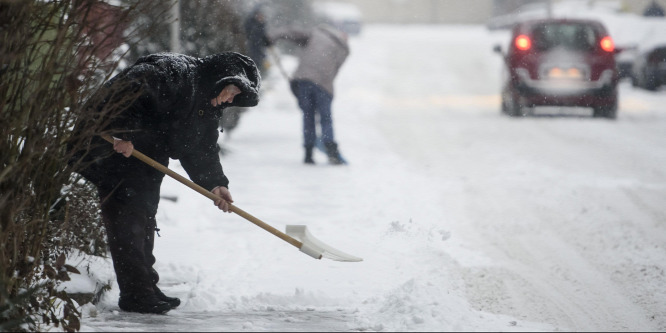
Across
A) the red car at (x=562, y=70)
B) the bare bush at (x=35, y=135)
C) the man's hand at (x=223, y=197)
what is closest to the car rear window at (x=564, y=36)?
the red car at (x=562, y=70)

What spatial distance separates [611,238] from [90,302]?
3.76 metres

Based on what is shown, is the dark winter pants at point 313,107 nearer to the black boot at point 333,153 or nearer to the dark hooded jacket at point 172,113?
the black boot at point 333,153

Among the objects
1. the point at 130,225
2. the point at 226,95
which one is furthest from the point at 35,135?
the point at 226,95

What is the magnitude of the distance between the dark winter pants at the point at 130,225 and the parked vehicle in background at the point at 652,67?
16.2 meters

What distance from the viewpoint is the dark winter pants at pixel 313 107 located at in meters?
10.4

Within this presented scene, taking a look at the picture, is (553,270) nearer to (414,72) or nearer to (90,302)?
(90,302)

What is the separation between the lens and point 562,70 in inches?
592

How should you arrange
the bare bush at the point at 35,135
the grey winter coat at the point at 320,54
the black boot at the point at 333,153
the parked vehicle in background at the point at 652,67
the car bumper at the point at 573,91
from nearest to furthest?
1. the bare bush at the point at 35,135
2. the grey winter coat at the point at 320,54
3. the black boot at the point at 333,153
4. the car bumper at the point at 573,91
5. the parked vehicle in background at the point at 652,67

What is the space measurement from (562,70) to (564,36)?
833 millimetres

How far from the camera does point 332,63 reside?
1041 centimetres

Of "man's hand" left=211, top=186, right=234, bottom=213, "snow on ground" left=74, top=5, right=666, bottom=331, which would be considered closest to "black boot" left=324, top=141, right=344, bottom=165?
"snow on ground" left=74, top=5, right=666, bottom=331

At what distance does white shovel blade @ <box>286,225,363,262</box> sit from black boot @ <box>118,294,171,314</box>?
807mm

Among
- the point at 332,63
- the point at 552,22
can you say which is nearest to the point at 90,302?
the point at 332,63

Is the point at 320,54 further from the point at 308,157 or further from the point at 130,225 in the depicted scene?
the point at 130,225
